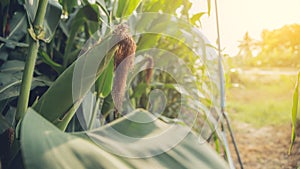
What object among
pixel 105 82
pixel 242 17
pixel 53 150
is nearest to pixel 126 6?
pixel 105 82

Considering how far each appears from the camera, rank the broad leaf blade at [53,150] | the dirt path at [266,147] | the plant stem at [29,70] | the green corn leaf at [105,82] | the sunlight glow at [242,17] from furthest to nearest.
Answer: the dirt path at [266,147] → the sunlight glow at [242,17] → the green corn leaf at [105,82] → the plant stem at [29,70] → the broad leaf blade at [53,150]

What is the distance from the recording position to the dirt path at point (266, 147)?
1.83m

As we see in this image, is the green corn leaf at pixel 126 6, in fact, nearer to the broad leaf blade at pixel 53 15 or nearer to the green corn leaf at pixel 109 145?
the broad leaf blade at pixel 53 15

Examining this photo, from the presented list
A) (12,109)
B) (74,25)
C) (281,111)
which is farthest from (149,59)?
(281,111)

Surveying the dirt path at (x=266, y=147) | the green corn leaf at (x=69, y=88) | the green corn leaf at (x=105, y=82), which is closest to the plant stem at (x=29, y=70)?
the green corn leaf at (x=69, y=88)

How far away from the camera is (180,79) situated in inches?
47.4

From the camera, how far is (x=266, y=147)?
87.9 inches

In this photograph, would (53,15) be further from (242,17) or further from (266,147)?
(266,147)

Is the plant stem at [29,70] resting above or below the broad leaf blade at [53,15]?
below

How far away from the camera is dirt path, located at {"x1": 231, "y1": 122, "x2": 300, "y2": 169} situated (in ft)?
5.99

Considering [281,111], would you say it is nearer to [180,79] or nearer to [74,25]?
[180,79]

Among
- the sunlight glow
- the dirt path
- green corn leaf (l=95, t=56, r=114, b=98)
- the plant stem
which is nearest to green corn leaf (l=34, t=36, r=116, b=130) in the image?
the plant stem

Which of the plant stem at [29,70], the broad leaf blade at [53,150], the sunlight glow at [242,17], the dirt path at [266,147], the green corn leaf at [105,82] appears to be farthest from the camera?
the dirt path at [266,147]

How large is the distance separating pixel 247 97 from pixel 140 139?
4589 mm
